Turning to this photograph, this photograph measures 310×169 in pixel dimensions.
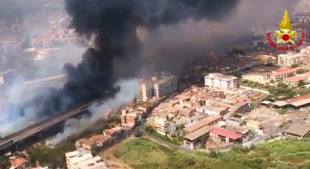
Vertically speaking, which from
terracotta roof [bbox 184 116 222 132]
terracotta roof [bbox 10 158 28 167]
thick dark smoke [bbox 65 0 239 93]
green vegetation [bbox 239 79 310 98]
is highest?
thick dark smoke [bbox 65 0 239 93]

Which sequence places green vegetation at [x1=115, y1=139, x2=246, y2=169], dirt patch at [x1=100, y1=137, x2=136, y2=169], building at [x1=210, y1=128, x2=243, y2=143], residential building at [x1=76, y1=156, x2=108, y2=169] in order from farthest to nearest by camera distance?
building at [x1=210, y1=128, x2=243, y2=143], dirt patch at [x1=100, y1=137, x2=136, y2=169], green vegetation at [x1=115, y1=139, x2=246, y2=169], residential building at [x1=76, y1=156, x2=108, y2=169]

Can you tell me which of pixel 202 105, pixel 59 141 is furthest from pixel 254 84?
pixel 59 141

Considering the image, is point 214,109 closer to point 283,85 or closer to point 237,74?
point 283,85

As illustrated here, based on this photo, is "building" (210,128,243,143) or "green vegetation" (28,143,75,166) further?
"building" (210,128,243,143)

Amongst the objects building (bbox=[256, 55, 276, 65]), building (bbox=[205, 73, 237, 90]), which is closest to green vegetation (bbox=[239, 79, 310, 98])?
building (bbox=[205, 73, 237, 90])

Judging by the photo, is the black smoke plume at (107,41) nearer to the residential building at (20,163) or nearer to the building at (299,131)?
the residential building at (20,163)

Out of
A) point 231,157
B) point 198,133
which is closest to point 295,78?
point 198,133

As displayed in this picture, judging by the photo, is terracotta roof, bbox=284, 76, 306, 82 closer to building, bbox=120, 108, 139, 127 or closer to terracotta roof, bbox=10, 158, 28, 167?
building, bbox=120, 108, 139, 127
